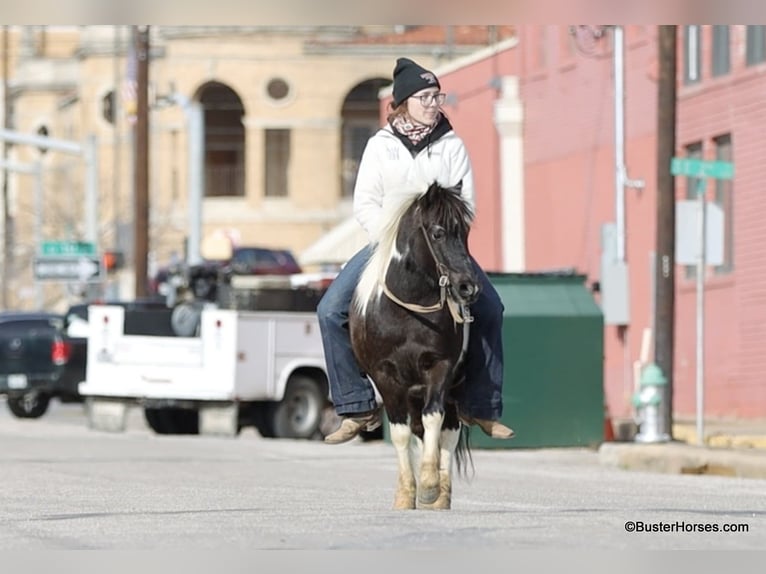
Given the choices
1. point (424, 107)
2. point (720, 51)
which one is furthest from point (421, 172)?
point (720, 51)

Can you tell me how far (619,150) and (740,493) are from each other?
765 inches

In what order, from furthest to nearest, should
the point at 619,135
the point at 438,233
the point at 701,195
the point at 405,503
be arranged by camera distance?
1. the point at 619,135
2. the point at 701,195
3. the point at 405,503
4. the point at 438,233

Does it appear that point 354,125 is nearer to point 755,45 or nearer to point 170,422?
point 755,45

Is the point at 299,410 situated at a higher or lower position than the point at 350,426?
lower

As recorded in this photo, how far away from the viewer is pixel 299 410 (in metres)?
27.1

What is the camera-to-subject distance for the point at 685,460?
793 inches

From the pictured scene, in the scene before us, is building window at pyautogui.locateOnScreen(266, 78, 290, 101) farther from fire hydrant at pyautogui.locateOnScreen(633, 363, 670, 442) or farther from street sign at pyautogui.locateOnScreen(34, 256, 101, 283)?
fire hydrant at pyautogui.locateOnScreen(633, 363, 670, 442)

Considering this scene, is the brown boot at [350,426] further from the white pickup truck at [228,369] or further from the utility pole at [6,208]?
the utility pole at [6,208]

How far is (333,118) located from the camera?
78188mm

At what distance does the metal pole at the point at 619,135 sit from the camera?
115ft

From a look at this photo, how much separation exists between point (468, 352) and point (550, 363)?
470 inches

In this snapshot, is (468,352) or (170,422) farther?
(170,422)

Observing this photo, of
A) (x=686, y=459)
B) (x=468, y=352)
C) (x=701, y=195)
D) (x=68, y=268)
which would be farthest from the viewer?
(x=68, y=268)

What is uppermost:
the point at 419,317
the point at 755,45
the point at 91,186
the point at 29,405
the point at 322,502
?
the point at 755,45
